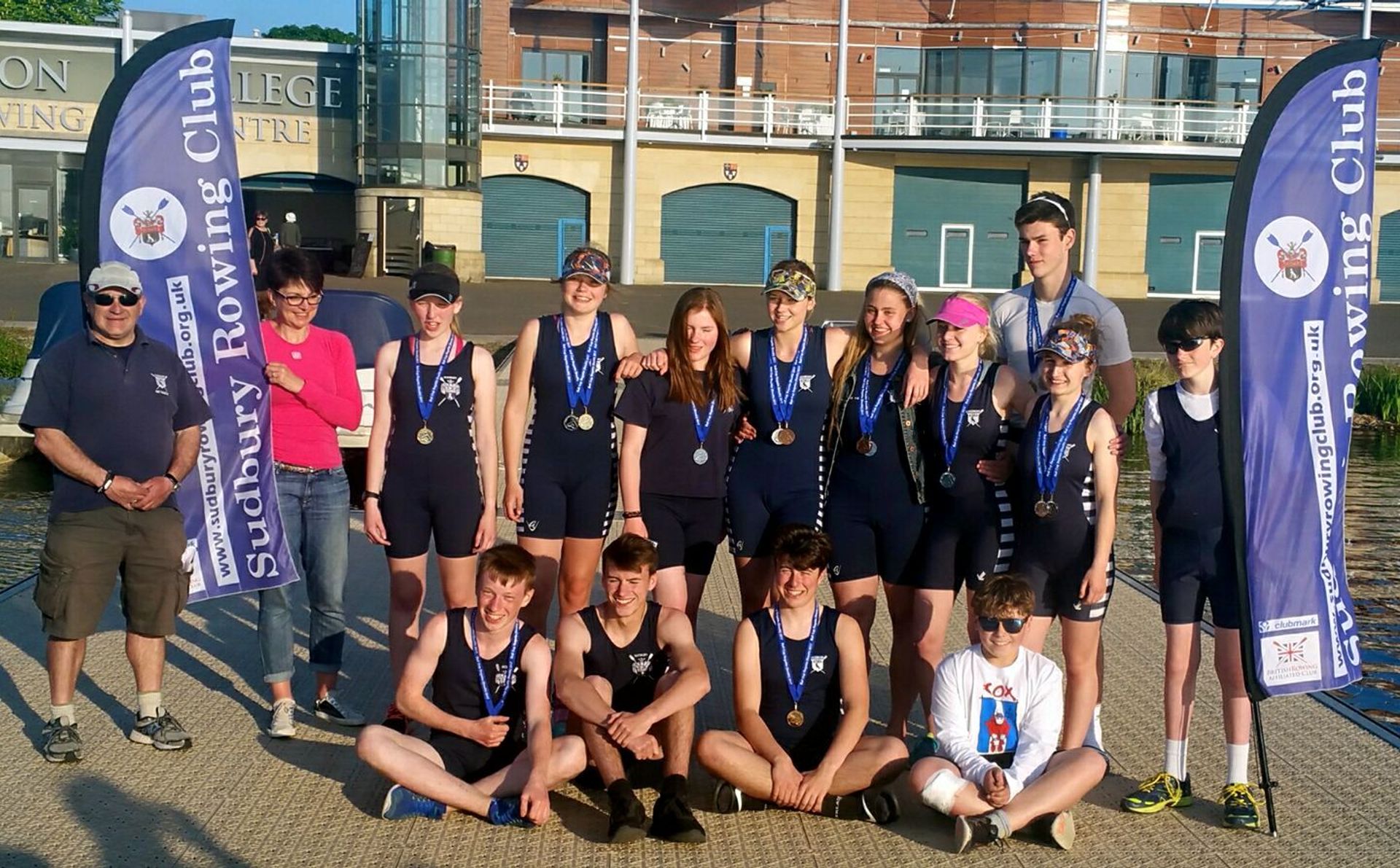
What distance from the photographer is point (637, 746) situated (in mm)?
5184

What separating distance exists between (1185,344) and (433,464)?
303 centimetres

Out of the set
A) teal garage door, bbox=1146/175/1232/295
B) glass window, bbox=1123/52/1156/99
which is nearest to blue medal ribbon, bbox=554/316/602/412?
teal garage door, bbox=1146/175/1232/295

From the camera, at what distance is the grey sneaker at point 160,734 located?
19.4ft

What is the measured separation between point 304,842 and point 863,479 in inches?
100

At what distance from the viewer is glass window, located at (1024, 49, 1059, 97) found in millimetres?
42406

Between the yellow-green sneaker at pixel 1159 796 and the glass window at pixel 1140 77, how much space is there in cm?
4063

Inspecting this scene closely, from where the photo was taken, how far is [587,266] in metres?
6.02

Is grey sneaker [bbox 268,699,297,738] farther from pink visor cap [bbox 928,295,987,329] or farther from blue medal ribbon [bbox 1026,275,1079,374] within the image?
blue medal ribbon [bbox 1026,275,1079,374]

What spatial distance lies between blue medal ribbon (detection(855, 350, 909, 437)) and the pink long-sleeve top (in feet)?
7.18

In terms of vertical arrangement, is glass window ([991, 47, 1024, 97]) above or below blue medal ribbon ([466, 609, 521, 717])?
above

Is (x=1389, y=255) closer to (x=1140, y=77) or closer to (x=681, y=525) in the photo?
(x=1140, y=77)

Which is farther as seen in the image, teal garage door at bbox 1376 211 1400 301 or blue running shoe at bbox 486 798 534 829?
teal garage door at bbox 1376 211 1400 301

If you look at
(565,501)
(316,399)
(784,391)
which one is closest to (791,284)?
(784,391)

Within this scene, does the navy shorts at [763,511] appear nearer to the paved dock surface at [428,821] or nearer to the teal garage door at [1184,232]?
the paved dock surface at [428,821]
